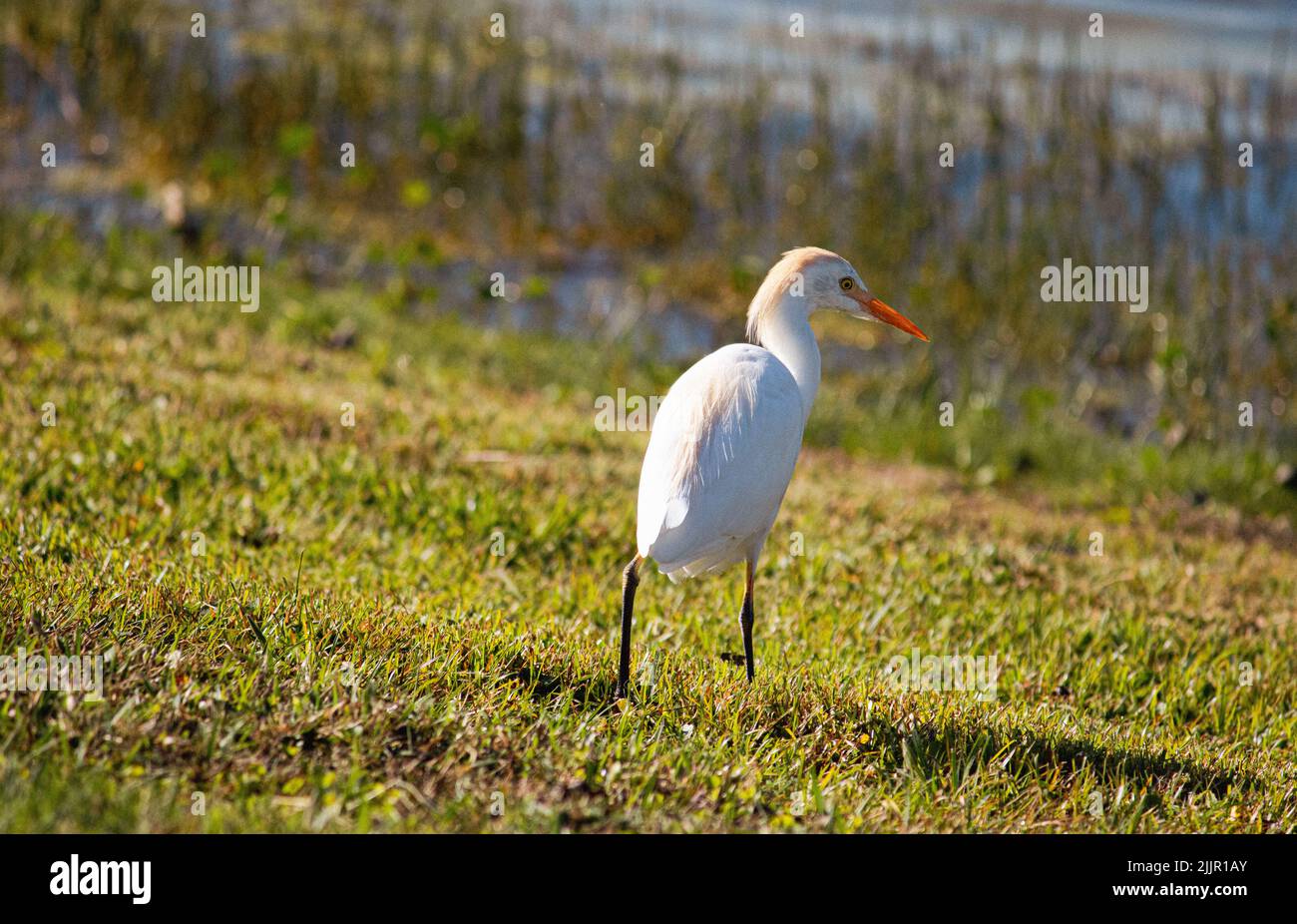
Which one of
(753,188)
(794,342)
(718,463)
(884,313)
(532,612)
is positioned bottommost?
(532,612)

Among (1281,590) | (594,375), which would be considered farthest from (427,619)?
(594,375)

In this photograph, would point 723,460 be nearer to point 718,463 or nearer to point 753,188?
point 718,463

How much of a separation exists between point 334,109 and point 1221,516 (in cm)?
898

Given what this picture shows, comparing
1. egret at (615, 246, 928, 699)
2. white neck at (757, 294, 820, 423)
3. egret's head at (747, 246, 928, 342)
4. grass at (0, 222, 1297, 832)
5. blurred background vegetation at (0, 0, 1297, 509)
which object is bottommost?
grass at (0, 222, 1297, 832)

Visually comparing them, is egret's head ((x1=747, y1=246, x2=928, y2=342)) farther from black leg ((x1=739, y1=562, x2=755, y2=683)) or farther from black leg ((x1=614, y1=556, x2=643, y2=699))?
black leg ((x1=614, y1=556, x2=643, y2=699))

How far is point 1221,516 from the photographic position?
27.5 ft

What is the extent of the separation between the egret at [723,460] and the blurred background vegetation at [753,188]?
4.94m

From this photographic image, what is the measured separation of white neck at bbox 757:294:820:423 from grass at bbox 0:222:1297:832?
1017mm

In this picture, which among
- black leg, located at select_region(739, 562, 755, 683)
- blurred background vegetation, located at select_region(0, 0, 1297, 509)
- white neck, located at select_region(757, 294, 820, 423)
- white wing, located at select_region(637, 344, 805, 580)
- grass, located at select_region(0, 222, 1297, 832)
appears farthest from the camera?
blurred background vegetation, located at select_region(0, 0, 1297, 509)

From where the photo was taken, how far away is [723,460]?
3.90m

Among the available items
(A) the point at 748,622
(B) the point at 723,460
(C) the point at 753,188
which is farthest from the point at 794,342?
(C) the point at 753,188

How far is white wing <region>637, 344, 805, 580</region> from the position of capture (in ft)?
12.5

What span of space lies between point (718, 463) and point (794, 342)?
874mm

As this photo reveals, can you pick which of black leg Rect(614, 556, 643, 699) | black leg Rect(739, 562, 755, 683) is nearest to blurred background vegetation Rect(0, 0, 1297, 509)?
black leg Rect(739, 562, 755, 683)
